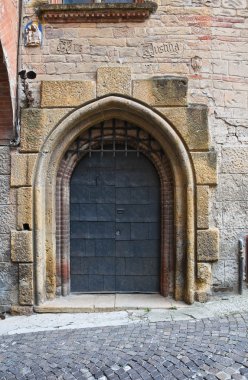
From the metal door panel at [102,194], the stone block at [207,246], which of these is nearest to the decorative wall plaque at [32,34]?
the metal door panel at [102,194]

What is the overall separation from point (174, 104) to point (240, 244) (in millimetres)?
2023

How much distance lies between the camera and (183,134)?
493 cm

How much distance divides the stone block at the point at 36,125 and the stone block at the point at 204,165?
179 centimetres

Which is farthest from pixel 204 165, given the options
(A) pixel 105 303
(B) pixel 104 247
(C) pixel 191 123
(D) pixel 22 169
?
(D) pixel 22 169

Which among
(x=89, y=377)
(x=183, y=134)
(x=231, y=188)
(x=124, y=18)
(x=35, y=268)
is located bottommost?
(x=89, y=377)

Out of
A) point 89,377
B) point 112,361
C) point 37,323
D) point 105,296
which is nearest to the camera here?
point 89,377

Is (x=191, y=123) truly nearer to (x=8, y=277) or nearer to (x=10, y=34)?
(x=10, y=34)

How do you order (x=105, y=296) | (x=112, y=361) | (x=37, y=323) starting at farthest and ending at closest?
(x=105, y=296), (x=37, y=323), (x=112, y=361)

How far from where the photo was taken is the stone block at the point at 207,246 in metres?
4.92

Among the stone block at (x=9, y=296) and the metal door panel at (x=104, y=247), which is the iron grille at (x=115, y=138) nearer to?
the metal door panel at (x=104, y=247)

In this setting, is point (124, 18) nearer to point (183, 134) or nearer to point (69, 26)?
point (69, 26)

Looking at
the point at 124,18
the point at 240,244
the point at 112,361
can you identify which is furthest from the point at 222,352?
the point at 124,18

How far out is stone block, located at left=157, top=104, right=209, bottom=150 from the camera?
4.92m

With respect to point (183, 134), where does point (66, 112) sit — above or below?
above
